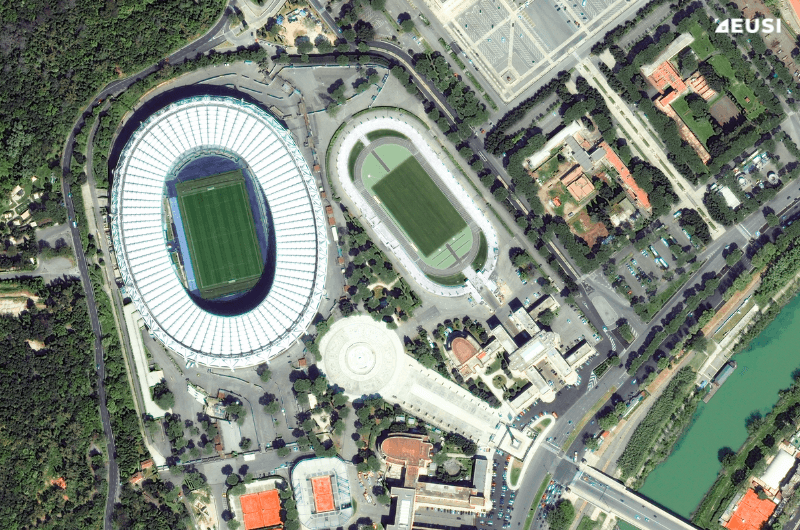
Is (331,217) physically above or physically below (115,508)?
above

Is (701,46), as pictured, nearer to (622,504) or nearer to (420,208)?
(420,208)

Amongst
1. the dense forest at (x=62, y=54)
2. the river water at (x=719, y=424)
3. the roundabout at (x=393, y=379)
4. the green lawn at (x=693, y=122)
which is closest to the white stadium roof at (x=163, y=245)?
the roundabout at (x=393, y=379)

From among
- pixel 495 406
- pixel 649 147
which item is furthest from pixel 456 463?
pixel 649 147

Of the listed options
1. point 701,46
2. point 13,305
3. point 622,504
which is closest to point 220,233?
point 13,305

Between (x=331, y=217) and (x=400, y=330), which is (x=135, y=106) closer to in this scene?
(x=331, y=217)

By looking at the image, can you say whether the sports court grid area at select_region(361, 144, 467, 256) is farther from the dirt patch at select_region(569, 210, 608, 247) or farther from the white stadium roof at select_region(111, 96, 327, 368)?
the dirt patch at select_region(569, 210, 608, 247)

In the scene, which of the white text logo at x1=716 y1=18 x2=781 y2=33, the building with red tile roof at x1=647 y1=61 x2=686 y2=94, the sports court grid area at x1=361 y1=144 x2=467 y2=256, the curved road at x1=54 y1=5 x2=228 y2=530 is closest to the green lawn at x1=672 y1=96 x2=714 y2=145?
the building with red tile roof at x1=647 y1=61 x2=686 y2=94
